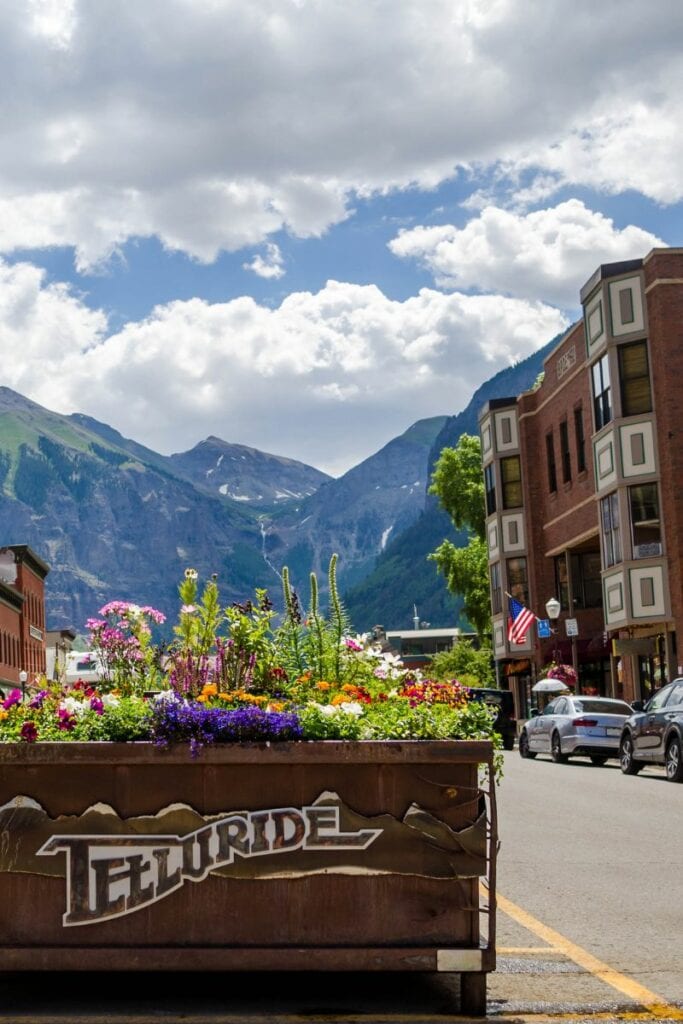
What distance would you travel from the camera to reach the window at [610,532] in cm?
4128

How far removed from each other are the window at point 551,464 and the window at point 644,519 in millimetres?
13698

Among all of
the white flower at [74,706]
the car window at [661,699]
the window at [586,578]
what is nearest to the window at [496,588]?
the window at [586,578]

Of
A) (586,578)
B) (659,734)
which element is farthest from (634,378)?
(659,734)

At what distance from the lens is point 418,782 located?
5988mm

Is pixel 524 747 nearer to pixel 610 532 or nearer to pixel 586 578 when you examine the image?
pixel 610 532

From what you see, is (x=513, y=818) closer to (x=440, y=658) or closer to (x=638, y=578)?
(x=638, y=578)

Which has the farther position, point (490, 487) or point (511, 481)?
point (490, 487)

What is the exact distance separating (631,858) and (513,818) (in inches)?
174

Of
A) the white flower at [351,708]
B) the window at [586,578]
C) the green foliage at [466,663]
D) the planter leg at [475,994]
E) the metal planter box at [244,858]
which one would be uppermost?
the window at [586,578]

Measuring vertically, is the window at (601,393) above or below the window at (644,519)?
above

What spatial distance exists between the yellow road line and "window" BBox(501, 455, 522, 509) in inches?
1907

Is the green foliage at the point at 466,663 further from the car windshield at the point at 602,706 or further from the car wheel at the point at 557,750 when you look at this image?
the car windshield at the point at 602,706

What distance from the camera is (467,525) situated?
72.4 m

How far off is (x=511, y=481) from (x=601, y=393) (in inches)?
615
